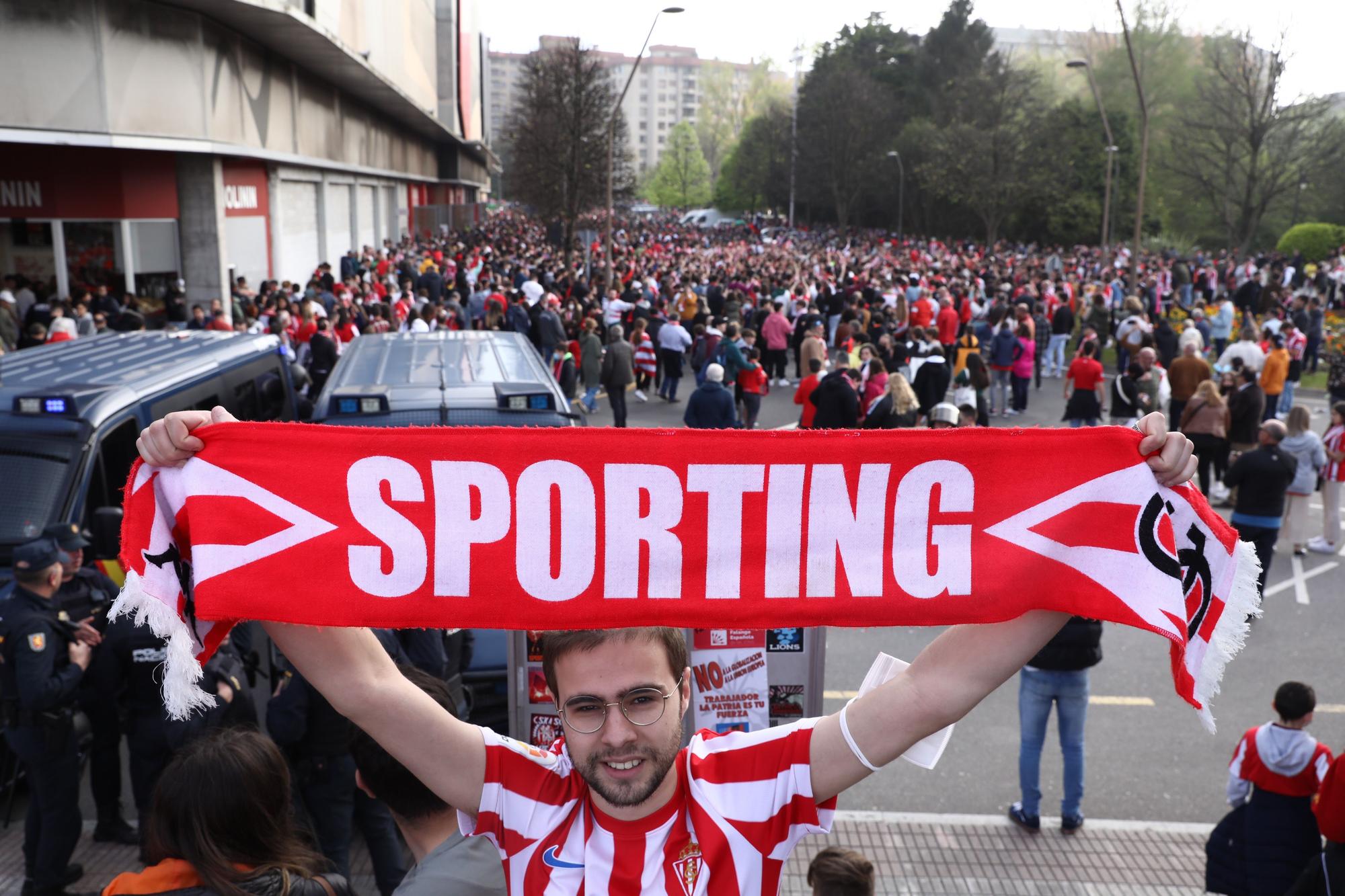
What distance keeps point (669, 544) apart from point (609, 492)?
0.19 metres

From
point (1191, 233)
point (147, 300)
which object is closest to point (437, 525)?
point (147, 300)

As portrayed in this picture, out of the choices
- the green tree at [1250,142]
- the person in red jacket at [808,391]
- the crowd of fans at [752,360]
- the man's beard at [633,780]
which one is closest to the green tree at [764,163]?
the green tree at [1250,142]

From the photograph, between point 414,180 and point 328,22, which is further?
point 414,180

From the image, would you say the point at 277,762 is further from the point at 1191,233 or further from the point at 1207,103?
the point at 1191,233

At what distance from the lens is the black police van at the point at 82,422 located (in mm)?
6527

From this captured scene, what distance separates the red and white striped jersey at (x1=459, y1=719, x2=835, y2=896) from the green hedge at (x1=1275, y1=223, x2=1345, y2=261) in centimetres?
4558

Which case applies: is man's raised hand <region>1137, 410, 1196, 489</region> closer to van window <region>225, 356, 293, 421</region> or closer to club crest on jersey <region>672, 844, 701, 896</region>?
club crest on jersey <region>672, 844, 701, 896</region>

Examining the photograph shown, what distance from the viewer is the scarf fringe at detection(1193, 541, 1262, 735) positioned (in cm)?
246

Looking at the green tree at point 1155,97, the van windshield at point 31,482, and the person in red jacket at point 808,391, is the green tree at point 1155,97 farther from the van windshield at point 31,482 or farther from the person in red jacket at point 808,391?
the van windshield at point 31,482

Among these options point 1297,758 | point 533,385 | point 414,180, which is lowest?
point 1297,758

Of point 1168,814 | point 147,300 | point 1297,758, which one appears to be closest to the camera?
point 1297,758

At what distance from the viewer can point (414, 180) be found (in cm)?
5219

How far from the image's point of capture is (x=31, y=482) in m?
6.66

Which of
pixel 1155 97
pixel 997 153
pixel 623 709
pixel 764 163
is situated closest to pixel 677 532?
pixel 623 709
